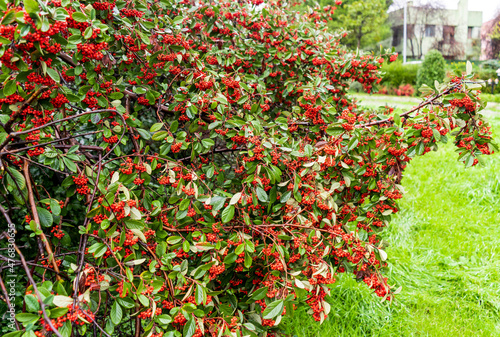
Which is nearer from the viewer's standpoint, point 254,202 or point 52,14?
point 52,14

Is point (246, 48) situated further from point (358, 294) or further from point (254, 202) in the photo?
point (358, 294)

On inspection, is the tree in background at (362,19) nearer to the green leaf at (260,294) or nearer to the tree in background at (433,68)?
the tree in background at (433,68)

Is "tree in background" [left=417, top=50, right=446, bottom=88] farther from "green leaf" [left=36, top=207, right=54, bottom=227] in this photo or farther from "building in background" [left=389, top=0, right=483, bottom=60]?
"building in background" [left=389, top=0, right=483, bottom=60]

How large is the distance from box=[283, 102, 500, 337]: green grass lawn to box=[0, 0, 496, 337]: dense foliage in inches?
16.2

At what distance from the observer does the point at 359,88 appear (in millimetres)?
14766

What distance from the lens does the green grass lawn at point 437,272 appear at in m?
2.44

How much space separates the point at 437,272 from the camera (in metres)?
3.08

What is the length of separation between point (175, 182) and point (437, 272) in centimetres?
276

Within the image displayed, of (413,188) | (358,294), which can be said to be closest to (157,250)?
(358,294)

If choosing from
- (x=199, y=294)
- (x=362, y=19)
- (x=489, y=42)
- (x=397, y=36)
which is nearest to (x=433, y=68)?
(x=362, y=19)

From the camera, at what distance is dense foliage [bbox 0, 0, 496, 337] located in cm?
111

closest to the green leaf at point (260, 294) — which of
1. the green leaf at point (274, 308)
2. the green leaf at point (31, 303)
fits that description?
the green leaf at point (274, 308)

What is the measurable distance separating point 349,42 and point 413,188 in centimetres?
1977

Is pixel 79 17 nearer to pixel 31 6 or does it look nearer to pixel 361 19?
pixel 31 6
